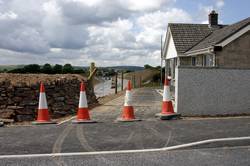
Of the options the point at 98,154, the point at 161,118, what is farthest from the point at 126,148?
the point at 161,118

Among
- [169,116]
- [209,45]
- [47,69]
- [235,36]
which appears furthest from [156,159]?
[47,69]

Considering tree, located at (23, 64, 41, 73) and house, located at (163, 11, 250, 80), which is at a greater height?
house, located at (163, 11, 250, 80)

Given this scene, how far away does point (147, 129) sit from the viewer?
8727 millimetres

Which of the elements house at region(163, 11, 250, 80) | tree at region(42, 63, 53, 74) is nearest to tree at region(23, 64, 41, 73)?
tree at region(42, 63, 53, 74)

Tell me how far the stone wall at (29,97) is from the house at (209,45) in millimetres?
5725

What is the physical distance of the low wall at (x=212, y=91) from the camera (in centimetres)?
1111

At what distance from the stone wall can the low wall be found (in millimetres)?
3971

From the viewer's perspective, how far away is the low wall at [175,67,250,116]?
11109mm

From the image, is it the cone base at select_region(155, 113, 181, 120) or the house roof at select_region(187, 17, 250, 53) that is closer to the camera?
the cone base at select_region(155, 113, 181, 120)

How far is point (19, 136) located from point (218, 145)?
165 inches

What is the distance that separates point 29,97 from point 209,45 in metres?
11.0

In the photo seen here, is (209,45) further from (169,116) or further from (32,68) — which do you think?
(32,68)

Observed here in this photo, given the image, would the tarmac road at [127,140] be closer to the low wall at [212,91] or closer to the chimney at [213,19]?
the low wall at [212,91]

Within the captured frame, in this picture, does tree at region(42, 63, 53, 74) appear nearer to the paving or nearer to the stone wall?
the stone wall
